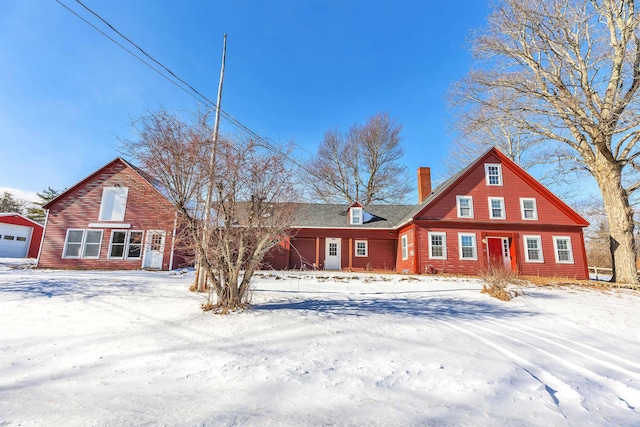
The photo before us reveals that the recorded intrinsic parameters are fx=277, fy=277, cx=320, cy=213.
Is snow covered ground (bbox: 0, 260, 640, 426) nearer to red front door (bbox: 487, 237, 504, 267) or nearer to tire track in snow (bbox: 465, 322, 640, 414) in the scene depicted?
tire track in snow (bbox: 465, 322, 640, 414)

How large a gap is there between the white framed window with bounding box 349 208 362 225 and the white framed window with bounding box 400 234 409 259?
118 inches

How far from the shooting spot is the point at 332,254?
19109mm

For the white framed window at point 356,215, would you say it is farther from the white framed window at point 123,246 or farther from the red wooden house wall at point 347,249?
the white framed window at point 123,246

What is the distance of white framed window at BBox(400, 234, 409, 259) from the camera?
17.2 metres

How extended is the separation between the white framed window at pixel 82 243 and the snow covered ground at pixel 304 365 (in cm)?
1135

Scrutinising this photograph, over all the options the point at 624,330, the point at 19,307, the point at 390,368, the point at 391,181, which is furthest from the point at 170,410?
the point at 391,181

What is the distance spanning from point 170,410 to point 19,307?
17.5 feet

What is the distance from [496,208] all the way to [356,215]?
853 cm

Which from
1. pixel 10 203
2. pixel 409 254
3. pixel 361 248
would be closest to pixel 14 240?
pixel 10 203

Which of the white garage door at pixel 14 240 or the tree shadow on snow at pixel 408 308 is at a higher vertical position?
the white garage door at pixel 14 240

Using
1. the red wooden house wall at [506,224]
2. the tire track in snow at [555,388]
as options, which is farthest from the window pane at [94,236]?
the tire track in snow at [555,388]

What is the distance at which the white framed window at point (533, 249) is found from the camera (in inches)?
624

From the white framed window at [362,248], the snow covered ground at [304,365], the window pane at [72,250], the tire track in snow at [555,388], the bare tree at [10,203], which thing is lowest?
the tire track in snow at [555,388]

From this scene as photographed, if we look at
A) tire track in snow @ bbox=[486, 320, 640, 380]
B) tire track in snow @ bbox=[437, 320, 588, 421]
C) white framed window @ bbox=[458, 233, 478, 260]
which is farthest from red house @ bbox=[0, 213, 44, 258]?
white framed window @ bbox=[458, 233, 478, 260]
